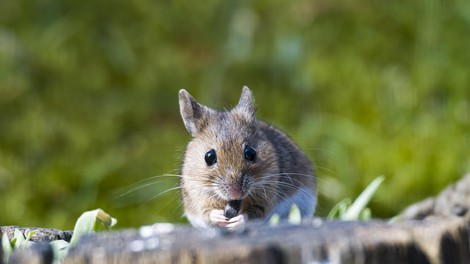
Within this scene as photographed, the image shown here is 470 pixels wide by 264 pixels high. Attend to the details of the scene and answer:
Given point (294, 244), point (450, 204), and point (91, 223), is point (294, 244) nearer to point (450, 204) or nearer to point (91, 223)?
point (91, 223)

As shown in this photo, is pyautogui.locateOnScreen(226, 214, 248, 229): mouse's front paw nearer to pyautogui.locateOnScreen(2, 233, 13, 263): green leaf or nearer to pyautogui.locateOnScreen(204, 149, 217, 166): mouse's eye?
pyautogui.locateOnScreen(204, 149, 217, 166): mouse's eye

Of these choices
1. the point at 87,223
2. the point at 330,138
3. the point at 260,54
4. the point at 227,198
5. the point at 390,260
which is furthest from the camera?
the point at 260,54

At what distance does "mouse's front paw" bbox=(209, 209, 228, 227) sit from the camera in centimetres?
462

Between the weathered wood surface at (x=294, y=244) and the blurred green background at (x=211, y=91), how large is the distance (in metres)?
4.14

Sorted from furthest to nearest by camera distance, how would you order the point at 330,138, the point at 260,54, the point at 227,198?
the point at 260,54, the point at 330,138, the point at 227,198

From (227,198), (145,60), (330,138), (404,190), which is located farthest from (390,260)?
(145,60)

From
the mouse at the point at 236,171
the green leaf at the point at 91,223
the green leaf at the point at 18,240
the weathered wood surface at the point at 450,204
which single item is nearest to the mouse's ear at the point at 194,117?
the mouse at the point at 236,171

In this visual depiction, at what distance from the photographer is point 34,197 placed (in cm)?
794

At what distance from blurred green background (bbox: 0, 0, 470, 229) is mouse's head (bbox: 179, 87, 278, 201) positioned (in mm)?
2473

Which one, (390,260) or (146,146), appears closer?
(390,260)

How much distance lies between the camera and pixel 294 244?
2.85m

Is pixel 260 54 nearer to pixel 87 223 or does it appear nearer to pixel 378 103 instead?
pixel 378 103

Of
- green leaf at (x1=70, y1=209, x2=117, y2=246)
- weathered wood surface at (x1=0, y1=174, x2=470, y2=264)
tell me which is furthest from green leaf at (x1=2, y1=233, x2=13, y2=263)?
weathered wood surface at (x1=0, y1=174, x2=470, y2=264)

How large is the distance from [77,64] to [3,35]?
74 centimetres
